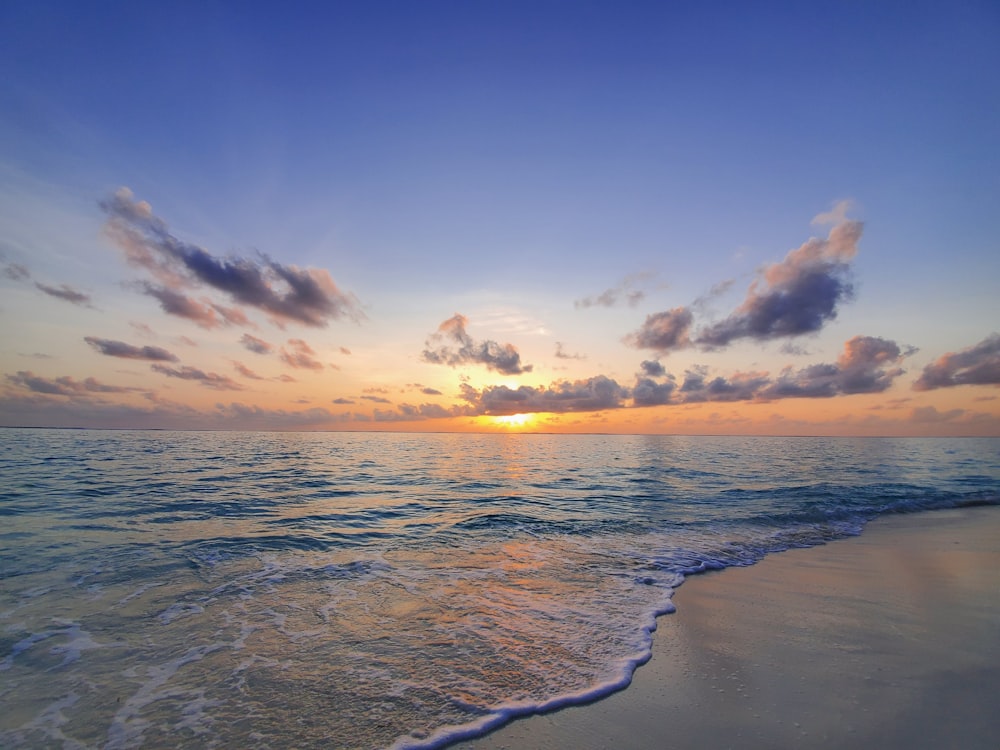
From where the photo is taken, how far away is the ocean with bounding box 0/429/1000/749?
5.21 metres

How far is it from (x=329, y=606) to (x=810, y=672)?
7.79 meters

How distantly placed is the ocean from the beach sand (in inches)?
18.7

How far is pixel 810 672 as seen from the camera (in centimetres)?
590

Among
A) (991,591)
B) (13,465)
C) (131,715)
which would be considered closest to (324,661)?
(131,715)

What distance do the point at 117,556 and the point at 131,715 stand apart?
8.45m

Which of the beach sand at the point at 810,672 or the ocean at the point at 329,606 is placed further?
the ocean at the point at 329,606

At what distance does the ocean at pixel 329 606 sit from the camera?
5.21 meters

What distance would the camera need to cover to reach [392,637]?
23.5ft

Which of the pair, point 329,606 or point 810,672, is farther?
point 329,606

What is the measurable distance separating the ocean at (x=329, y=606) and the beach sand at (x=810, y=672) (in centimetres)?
48

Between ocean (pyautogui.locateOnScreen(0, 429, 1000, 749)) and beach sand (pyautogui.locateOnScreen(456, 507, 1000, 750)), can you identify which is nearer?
beach sand (pyautogui.locateOnScreen(456, 507, 1000, 750))

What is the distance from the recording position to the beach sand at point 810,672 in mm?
4641

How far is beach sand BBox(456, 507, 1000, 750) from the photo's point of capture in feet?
15.2

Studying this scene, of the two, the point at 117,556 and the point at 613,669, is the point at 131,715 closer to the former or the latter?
the point at 613,669
